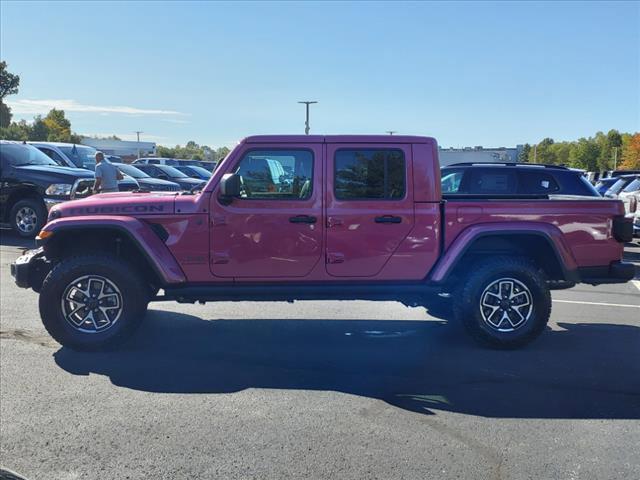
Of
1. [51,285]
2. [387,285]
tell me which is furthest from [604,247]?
[51,285]

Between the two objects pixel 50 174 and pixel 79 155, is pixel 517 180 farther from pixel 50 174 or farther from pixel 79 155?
pixel 79 155

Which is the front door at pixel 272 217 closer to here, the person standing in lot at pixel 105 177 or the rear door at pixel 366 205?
the rear door at pixel 366 205

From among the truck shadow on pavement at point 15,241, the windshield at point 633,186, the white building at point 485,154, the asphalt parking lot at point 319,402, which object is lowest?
the asphalt parking lot at point 319,402

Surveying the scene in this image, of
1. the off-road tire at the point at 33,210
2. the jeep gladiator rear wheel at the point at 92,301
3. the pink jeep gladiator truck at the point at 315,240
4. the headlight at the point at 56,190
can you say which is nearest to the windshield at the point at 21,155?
the off-road tire at the point at 33,210

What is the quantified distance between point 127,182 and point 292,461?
1187 cm

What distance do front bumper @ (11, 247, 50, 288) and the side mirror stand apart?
1.91m

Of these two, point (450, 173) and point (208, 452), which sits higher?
point (450, 173)

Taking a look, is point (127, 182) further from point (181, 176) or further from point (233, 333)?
point (233, 333)

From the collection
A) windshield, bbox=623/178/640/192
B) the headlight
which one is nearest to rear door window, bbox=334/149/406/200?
the headlight

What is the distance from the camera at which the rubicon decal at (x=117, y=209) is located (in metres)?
5.42

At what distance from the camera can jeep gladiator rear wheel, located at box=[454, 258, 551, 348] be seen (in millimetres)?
5551

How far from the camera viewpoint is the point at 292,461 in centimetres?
345

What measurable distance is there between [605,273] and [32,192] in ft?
36.3

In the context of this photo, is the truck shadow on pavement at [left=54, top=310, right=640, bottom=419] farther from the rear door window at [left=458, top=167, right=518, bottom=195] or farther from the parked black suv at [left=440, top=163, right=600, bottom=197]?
the rear door window at [left=458, top=167, right=518, bottom=195]
